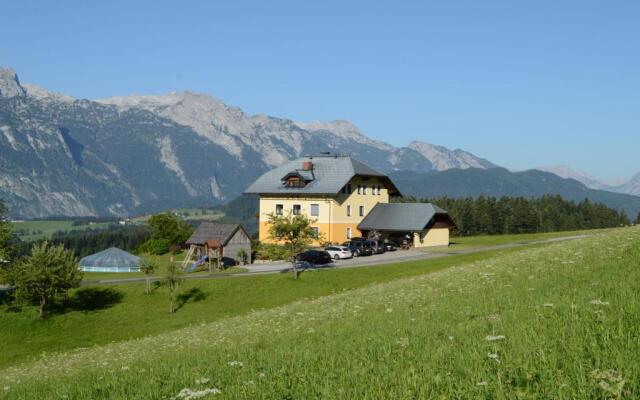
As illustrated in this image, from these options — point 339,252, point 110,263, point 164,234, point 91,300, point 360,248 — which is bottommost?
point 91,300

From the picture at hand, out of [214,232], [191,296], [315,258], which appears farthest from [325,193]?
[191,296]

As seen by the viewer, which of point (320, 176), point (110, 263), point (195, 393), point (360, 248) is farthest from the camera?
point (320, 176)

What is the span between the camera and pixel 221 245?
70.2 metres

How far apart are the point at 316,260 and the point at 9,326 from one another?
3175 centimetres

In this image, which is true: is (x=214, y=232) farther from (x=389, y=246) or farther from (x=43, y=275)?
(x=43, y=275)

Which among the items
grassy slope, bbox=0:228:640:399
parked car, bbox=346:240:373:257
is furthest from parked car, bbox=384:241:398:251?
grassy slope, bbox=0:228:640:399

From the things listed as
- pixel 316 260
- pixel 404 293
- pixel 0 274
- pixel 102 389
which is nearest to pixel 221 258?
pixel 316 260

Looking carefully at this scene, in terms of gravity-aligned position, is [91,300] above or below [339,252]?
below

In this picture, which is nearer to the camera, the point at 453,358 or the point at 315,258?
the point at 453,358

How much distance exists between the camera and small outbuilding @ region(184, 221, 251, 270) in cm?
7012

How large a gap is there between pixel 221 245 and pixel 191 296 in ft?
65.4

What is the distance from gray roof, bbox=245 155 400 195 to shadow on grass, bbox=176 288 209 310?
115 feet

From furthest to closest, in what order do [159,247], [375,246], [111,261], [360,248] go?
[159,247], [375,246], [360,248], [111,261]

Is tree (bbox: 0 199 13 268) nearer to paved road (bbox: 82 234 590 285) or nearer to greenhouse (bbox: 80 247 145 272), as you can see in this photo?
paved road (bbox: 82 234 590 285)
